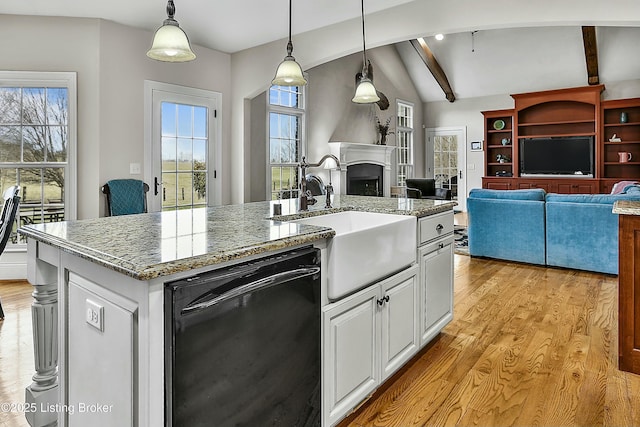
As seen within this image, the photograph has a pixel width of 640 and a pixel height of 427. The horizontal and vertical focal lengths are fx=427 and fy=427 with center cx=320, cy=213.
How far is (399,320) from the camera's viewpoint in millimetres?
2279

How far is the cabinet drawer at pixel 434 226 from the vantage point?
2541 mm

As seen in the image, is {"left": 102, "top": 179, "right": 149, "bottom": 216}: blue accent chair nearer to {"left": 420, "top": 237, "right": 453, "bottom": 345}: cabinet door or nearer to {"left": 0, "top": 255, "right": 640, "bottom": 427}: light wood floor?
{"left": 0, "top": 255, "right": 640, "bottom": 427}: light wood floor

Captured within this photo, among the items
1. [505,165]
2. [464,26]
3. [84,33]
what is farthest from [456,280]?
[505,165]

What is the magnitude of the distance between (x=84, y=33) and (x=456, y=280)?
15.0 ft

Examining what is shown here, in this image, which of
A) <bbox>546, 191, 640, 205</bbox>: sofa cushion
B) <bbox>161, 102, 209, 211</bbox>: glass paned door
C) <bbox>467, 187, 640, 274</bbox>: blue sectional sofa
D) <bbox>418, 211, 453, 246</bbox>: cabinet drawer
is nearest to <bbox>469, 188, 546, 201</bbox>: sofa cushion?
Answer: <bbox>467, 187, 640, 274</bbox>: blue sectional sofa

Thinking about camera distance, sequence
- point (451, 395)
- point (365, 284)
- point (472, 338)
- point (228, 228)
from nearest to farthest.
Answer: point (228, 228) → point (365, 284) → point (451, 395) → point (472, 338)

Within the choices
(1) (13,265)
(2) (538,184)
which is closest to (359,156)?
(2) (538,184)

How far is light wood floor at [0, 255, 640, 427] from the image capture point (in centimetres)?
202

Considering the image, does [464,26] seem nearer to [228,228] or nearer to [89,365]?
[228,228]

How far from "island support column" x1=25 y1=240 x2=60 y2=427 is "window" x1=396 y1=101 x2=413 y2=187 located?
8.44 metres

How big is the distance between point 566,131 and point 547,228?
523 cm

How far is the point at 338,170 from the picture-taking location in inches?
282

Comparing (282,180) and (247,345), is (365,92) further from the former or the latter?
(282,180)

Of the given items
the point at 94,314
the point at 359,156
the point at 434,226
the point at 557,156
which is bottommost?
the point at 94,314
